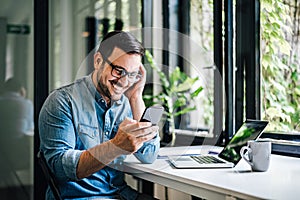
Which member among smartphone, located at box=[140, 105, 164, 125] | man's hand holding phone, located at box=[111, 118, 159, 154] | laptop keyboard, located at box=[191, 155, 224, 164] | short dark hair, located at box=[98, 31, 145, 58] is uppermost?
short dark hair, located at box=[98, 31, 145, 58]

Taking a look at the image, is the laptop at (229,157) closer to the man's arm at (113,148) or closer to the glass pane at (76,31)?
the man's arm at (113,148)

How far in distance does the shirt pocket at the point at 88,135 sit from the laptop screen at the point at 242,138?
1.71 ft

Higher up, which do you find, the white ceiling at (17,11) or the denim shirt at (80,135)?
the white ceiling at (17,11)

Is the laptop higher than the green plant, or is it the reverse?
the green plant

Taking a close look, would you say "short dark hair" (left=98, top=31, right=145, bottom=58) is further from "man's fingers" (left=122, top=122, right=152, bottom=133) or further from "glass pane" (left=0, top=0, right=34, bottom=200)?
"glass pane" (left=0, top=0, right=34, bottom=200)

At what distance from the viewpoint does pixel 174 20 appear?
2781 mm

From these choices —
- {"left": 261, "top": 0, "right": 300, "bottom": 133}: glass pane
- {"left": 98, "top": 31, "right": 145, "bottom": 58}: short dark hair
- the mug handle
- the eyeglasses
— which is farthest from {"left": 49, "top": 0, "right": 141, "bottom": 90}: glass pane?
the mug handle

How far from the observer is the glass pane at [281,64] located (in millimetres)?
1864

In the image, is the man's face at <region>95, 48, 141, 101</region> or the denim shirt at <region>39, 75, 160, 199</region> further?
the man's face at <region>95, 48, 141, 101</region>

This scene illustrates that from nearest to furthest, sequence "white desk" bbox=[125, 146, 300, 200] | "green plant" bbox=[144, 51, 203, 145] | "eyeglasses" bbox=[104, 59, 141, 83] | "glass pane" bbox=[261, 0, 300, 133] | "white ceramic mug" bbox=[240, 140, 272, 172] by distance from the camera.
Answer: "white desk" bbox=[125, 146, 300, 200] < "white ceramic mug" bbox=[240, 140, 272, 172] < "eyeglasses" bbox=[104, 59, 141, 83] < "glass pane" bbox=[261, 0, 300, 133] < "green plant" bbox=[144, 51, 203, 145]

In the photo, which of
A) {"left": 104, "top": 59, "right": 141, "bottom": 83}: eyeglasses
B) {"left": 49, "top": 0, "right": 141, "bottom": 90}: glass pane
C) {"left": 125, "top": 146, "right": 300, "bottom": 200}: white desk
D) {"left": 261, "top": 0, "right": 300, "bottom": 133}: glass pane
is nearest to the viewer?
{"left": 125, "top": 146, "right": 300, "bottom": 200}: white desk

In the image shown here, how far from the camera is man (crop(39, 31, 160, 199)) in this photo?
157cm

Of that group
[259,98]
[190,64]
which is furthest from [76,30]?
[259,98]

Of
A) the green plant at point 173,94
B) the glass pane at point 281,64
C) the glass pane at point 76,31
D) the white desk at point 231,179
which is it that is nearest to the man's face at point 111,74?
the white desk at point 231,179
